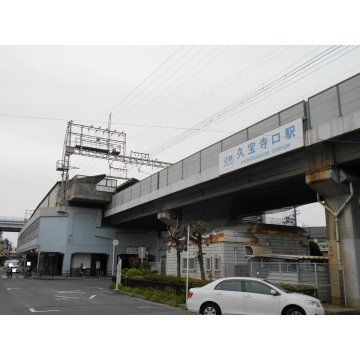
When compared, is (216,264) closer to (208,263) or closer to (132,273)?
(208,263)

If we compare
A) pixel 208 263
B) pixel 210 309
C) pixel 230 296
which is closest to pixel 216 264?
pixel 208 263

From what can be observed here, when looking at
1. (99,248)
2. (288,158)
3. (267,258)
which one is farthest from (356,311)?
(99,248)

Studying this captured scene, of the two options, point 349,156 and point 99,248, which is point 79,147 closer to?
point 99,248

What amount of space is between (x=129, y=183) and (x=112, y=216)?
196 inches

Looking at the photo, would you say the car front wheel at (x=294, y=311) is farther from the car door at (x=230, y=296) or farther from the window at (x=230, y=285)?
the window at (x=230, y=285)

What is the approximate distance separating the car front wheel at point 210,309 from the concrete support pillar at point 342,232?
28.8 ft

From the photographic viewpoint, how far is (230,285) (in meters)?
12.3

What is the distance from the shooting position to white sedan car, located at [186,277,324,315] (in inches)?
451

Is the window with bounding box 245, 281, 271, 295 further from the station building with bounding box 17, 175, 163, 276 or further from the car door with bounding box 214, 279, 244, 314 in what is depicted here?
the station building with bounding box 17, 175, 163, 276

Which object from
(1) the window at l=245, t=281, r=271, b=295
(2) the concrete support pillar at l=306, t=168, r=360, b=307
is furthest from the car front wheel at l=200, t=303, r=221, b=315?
(2) the concrete support pillar at l=306, t=168, r=360, b=307

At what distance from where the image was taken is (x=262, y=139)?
20734mm

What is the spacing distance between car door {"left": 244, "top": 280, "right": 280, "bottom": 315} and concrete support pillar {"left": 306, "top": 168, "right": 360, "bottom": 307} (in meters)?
8.09

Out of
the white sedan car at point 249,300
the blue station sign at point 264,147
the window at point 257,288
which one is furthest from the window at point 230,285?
the blue station sign at point 264,147

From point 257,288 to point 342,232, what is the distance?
28.3 ft
